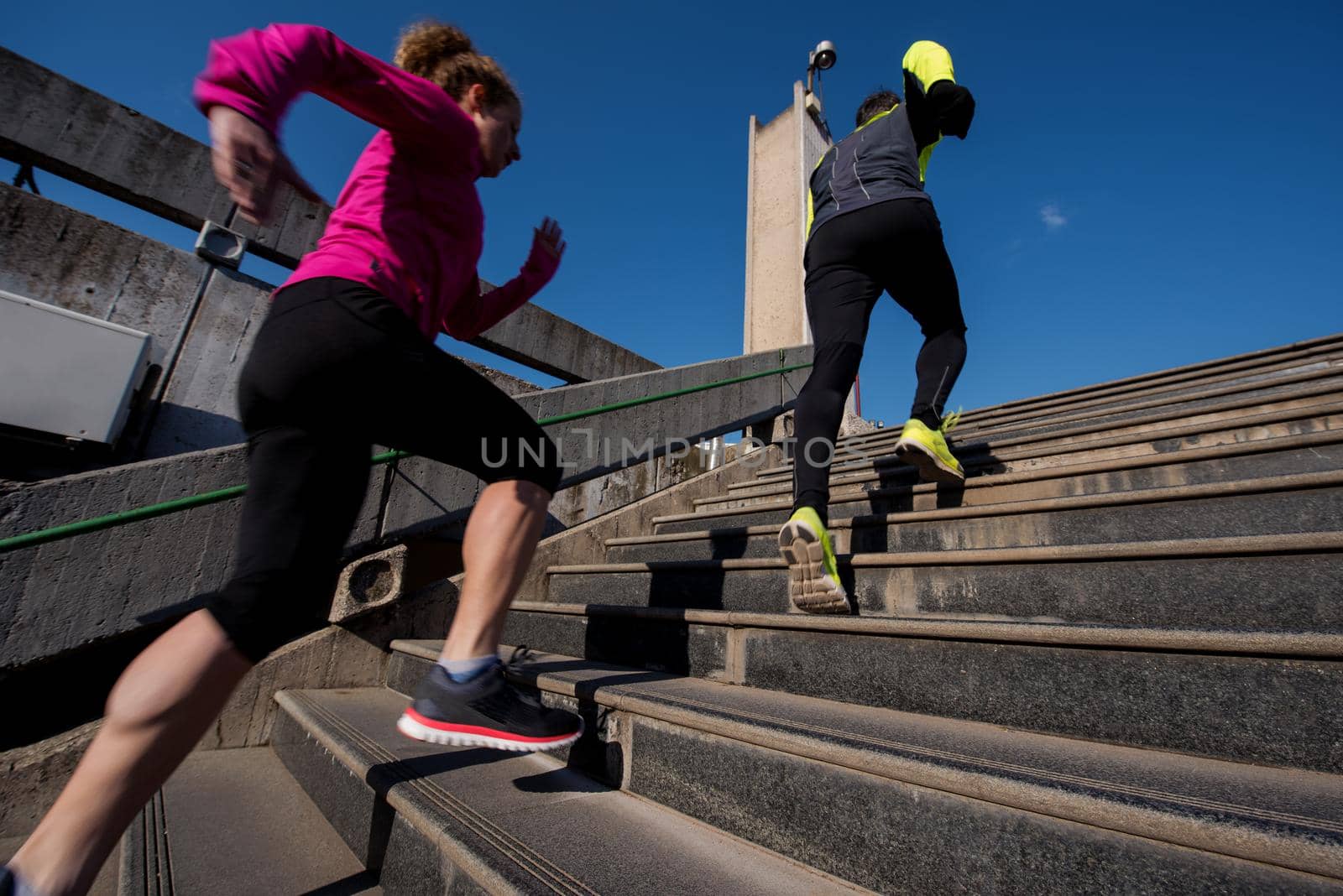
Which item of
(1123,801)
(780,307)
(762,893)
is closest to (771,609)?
(762,893)

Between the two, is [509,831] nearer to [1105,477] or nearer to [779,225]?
[1105,477]

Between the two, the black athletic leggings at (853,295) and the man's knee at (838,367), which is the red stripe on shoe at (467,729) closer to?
the black athletic leggings at (853,295)

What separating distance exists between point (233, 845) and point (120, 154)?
4191 mm

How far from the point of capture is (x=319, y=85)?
43.6 inches

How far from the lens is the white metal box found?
2.39 m

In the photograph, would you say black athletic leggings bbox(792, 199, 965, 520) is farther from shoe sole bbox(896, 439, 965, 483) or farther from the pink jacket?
the pink jacket

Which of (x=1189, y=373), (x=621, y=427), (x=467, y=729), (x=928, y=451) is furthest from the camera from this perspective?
(x=621, y=427)

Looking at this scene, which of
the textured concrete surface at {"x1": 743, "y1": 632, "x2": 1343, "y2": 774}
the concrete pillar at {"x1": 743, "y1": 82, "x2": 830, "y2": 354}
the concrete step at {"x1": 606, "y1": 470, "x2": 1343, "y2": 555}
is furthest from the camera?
the concrete pillar at {"x1": 743, "y1": 82, "x2": 830, "y2": 354}

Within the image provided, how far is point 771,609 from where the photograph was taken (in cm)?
212

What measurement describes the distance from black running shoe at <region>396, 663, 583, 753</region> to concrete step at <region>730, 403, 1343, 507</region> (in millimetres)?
2300

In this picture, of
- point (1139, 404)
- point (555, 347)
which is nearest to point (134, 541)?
point (555, 347)

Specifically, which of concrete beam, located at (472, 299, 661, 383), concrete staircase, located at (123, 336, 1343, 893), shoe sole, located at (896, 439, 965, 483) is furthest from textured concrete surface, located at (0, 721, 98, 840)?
concrete beam, located at (472, 299, 661, 383)

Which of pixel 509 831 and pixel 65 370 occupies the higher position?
pixel 65 370

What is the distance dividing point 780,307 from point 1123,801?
877 cm
